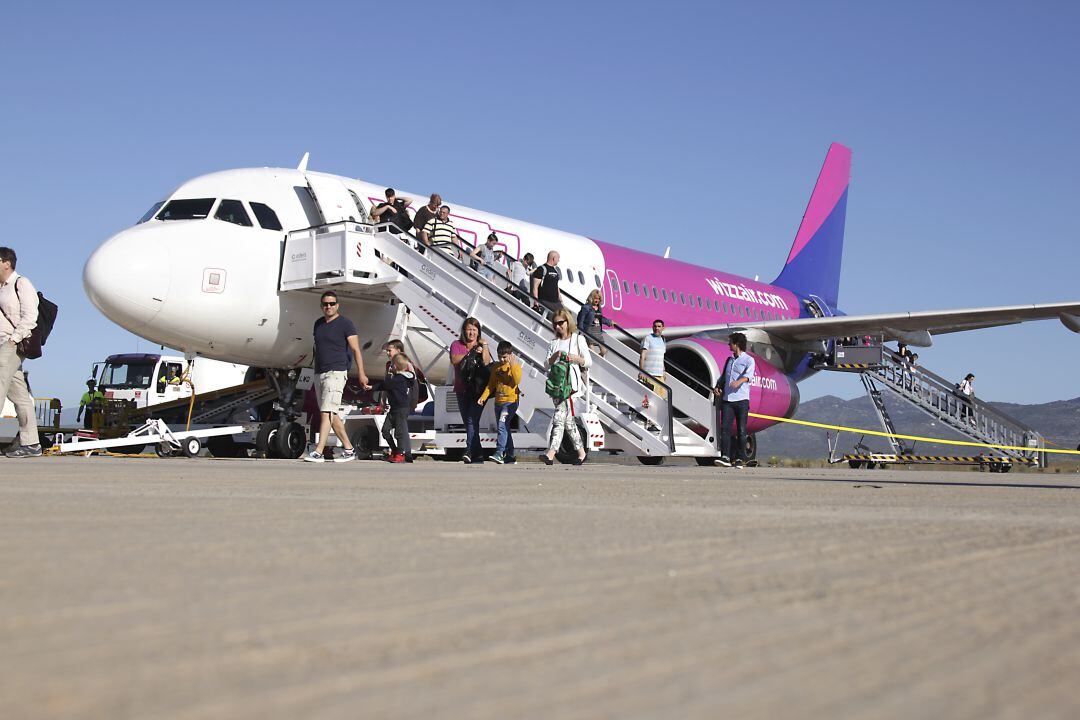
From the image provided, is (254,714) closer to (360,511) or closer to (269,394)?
(360,511)

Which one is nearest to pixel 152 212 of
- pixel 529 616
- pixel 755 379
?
pixel 755 379

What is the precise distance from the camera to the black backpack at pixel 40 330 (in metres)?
9.44

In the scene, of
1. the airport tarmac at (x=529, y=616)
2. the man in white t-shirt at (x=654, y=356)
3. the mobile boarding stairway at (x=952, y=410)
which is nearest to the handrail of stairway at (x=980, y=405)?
the mobile boarding stairway at (x=952, y=410)

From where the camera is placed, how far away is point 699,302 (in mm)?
18484

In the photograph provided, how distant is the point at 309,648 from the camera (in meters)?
1.45

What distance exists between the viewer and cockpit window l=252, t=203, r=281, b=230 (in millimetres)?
11875

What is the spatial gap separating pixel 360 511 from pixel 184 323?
25.6ft

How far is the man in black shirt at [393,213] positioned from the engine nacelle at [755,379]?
11.6 ft

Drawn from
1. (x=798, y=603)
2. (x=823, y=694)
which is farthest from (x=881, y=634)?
(x=823, y=694)

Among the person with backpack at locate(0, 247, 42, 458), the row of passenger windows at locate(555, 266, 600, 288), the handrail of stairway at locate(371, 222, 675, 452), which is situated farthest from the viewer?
the row of passenger windows at locate(555, 266, 600, 288)

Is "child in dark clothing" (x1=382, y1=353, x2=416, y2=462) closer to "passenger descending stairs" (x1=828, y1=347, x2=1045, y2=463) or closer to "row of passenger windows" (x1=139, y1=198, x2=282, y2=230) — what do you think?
"row of passenger windows" (x1=139, y1=198, x2=282, y2=230)

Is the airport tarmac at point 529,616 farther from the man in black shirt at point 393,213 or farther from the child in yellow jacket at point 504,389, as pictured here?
the man in black shirt at point 393,213

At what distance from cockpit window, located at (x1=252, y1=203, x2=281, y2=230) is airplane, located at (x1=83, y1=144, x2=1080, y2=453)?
1 centimetres

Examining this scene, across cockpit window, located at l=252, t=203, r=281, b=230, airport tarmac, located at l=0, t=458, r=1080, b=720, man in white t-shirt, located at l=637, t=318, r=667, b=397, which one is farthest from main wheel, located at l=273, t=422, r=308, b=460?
airport tarmac, located at l=0, t=458, r=1080, b=720
